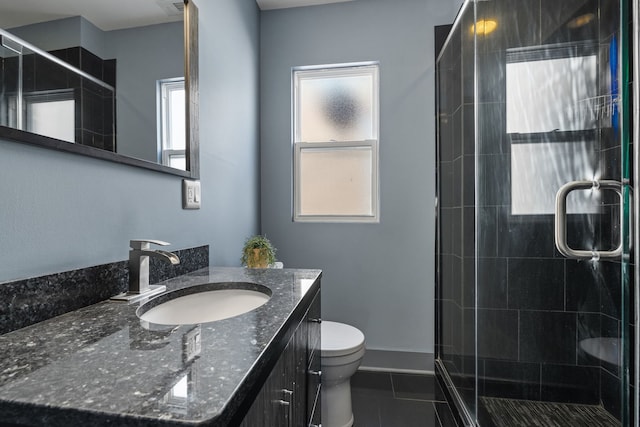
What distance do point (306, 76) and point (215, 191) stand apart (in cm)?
125

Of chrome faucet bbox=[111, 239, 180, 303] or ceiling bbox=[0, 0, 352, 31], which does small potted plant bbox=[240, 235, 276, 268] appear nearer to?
chrome faucet bbox=[111, 239, 180, 303]

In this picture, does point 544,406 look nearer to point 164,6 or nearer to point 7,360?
point 7,360

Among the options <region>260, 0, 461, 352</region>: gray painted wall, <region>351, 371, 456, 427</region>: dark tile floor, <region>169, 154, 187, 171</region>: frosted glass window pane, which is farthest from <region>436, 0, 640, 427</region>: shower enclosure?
<region>169, 154, 187, 171</region>: frosted glass window pane

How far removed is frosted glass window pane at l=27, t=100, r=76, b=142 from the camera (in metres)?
0.75

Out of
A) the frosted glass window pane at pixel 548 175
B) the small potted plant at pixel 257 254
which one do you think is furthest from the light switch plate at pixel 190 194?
the frosted glass window pane at pixel 548 175

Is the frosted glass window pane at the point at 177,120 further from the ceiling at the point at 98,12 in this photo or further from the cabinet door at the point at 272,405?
the cabinet door at the point at 272,405

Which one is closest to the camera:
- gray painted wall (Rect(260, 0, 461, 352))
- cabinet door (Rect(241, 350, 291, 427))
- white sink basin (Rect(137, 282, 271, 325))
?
cabinet door (Rect(241, 350, 291, 427))

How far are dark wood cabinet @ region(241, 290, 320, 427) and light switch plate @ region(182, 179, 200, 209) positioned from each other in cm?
67

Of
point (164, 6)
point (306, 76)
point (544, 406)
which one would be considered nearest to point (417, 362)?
point (544, 406)

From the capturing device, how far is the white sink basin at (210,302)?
999 millimetres

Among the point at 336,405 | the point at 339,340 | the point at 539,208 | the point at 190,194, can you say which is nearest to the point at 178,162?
the point at 190,194

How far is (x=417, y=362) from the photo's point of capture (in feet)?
7.25

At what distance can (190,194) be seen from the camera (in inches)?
55.4

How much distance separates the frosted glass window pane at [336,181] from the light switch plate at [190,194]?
105 cm
